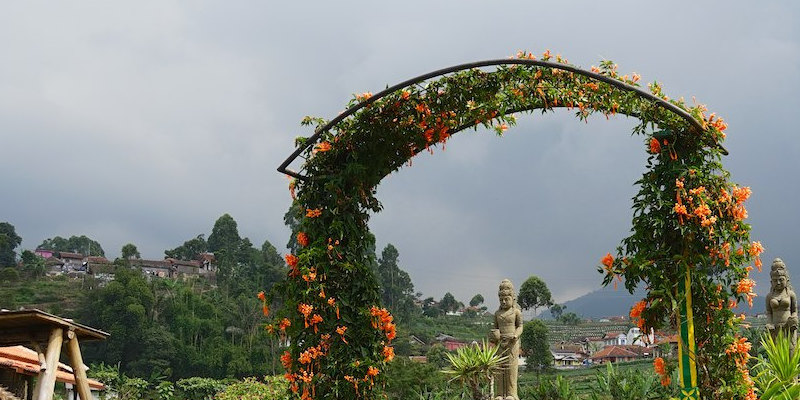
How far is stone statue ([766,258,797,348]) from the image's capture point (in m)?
8.05

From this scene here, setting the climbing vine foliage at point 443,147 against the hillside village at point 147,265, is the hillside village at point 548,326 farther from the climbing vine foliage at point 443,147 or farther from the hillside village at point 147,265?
the climbing vine foliage at point 443,147

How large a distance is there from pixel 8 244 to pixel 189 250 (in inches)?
532

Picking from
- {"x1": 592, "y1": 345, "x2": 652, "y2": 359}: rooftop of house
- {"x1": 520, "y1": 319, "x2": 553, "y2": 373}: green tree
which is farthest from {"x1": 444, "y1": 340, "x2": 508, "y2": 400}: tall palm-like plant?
{"x1": 592, "y1": 345, "x2": 652, "y2": 359}: rooftop of house

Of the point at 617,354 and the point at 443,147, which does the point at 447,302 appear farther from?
the point at 443,147

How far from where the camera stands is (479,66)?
5.34 metres

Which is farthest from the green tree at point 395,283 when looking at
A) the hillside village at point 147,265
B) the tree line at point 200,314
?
the hillside village at point 147,265

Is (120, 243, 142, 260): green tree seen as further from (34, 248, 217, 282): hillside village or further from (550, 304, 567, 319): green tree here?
(550, 304, 567, 319): green tree

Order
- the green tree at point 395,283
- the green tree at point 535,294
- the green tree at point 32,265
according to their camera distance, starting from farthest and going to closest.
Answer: the green tree at point 32,265, the green tree at point 395,283, the green tree at point 535,294

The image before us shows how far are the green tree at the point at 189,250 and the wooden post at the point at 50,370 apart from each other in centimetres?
5430

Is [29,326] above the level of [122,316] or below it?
below

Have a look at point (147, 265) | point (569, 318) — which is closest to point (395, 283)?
point (569, 318)

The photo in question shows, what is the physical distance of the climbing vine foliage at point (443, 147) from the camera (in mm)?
5027

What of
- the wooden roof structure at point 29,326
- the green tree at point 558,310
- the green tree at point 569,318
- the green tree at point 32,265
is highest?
the green tree at point 32,265

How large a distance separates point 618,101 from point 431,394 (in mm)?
6765
